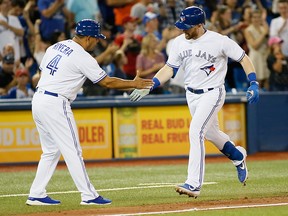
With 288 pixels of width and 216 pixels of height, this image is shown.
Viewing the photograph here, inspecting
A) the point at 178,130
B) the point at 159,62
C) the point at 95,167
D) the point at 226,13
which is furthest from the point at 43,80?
the point at 226,13

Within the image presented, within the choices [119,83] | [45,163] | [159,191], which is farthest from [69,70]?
[159,191]

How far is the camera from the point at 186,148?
16609mm

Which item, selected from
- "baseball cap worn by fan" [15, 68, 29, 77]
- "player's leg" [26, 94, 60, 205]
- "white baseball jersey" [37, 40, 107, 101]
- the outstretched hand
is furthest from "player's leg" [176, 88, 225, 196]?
"baseball cap worn by fan" [15, 68, 29, 77]

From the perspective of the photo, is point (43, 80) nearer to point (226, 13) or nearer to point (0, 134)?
point (0, 134)

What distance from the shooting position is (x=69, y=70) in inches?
382

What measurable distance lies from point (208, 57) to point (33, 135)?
21.3ft

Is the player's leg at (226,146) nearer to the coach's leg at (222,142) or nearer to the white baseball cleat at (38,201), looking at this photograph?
the coach's leg at (222,142)

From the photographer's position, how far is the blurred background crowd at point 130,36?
17.4 meters

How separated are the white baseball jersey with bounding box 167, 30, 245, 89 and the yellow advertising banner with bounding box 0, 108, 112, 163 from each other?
5.97m

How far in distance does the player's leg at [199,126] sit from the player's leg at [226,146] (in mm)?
344

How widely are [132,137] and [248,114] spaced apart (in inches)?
93.5

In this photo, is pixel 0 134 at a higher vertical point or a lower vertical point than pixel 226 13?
lower

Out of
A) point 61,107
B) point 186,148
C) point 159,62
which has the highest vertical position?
point 61,107

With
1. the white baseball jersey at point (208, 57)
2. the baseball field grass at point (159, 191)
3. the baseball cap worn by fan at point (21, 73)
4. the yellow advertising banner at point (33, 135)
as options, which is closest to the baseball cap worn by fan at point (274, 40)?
the baseball field grass at point (159, 191)
